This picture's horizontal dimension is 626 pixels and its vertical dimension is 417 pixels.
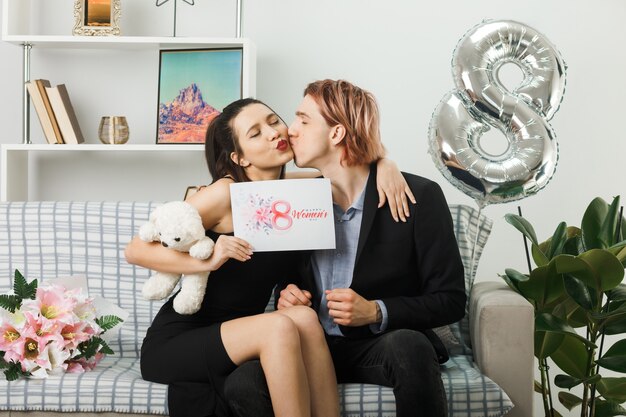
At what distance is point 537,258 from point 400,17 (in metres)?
1.08

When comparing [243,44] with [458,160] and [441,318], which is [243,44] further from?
[441,318]

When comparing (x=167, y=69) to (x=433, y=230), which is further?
(x=167, y=69)

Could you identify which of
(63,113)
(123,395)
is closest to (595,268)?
(123,395)

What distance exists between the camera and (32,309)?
6.54 ft

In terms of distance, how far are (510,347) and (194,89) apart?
141cm

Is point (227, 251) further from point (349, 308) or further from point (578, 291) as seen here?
point (578, 291)

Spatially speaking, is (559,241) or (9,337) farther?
(559,241)

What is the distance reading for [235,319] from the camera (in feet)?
5.98

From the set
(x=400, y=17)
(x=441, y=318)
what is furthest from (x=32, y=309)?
(x=400, y=17)

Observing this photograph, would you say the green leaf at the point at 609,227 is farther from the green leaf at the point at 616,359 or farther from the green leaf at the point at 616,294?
the green leaf at the point at 616,359

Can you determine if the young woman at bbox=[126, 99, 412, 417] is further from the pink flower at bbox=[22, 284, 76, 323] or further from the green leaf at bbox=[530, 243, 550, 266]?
the green leaf at bbox=[530, 243, 550, 266]

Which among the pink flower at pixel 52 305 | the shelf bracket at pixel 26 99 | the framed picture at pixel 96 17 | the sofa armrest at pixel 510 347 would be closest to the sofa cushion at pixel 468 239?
the sofa armrest at pixel 510 347

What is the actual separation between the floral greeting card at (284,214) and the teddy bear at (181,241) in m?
0.09

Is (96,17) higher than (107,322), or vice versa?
(96,17)
